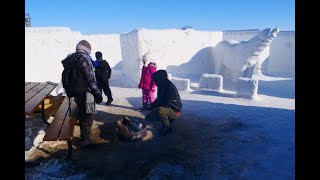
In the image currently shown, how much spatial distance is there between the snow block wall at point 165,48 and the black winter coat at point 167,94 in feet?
18.4

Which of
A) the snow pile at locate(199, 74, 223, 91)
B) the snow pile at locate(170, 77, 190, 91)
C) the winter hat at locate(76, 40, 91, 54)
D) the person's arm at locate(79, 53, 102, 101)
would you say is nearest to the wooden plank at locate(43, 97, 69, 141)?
the person's arm at locate(79, 53, 102, 101)

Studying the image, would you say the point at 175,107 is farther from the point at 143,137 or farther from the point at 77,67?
the point at 77,67

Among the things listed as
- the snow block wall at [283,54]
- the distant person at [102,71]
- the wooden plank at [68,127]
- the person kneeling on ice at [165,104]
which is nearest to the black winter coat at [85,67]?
the wooden plank at [68,127]

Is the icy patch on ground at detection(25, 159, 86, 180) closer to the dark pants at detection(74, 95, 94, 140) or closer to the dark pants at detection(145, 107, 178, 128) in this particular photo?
the dark pants at detection(74, 95, 94, 140)

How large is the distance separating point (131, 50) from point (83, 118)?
816 cm

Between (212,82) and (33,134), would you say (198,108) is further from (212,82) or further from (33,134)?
(33,134)

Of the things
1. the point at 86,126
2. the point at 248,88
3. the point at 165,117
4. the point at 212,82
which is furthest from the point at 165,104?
the point at 212,82

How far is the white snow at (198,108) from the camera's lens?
11.5 feet

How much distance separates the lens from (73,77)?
3883 mm

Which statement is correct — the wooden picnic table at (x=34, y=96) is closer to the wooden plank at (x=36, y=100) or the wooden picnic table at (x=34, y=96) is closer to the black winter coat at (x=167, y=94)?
the wooden plank at (x=36, y=100)

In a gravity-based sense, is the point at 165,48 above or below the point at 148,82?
above

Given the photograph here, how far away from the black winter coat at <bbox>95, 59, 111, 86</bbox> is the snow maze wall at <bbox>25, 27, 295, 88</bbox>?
2.66m

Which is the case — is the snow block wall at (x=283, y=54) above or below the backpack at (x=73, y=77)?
above

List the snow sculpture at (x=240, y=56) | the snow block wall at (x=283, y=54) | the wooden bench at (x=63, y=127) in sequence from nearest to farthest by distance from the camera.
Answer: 1. the wooden bench at (x=63, y=127)
2. the snow sculpture at (x=240, y=56)
3. the snow block wall at (x=283, y=54)
